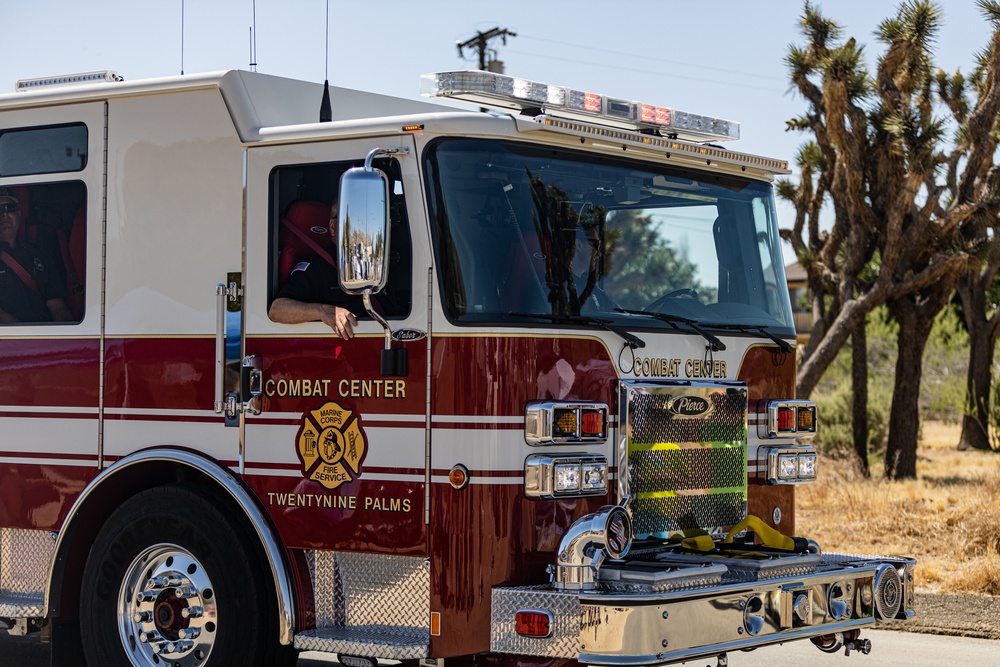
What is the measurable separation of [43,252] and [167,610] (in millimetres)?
1867

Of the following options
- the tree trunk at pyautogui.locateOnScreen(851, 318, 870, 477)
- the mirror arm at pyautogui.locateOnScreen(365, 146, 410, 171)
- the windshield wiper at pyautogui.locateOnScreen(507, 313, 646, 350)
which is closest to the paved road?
the windshield wiper at pyautogui.locateOnScreen(507, 313, 646, 350)

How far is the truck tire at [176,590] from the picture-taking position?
5.76 m

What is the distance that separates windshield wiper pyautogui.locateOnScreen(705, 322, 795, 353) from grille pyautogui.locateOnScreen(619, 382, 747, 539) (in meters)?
0.28

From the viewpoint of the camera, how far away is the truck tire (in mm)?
5762

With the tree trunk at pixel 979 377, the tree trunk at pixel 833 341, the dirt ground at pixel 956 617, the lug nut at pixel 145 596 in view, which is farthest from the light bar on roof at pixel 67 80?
the tree trunk at pixel 979 377

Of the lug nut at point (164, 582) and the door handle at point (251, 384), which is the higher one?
the door handle at point (251, 384)

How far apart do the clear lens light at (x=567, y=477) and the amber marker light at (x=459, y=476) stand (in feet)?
1.19

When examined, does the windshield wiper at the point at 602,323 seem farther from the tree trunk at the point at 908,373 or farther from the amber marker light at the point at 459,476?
the tree trunk at the point at 908,373

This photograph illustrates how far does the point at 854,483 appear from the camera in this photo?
16312mm

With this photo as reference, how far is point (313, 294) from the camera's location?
580 cm

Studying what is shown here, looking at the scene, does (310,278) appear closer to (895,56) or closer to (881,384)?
(895,56)

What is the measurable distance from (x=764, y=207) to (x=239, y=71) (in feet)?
8.70

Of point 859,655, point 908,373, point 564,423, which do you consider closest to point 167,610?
point 564,423

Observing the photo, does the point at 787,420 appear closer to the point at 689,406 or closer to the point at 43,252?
the point at 689,406
